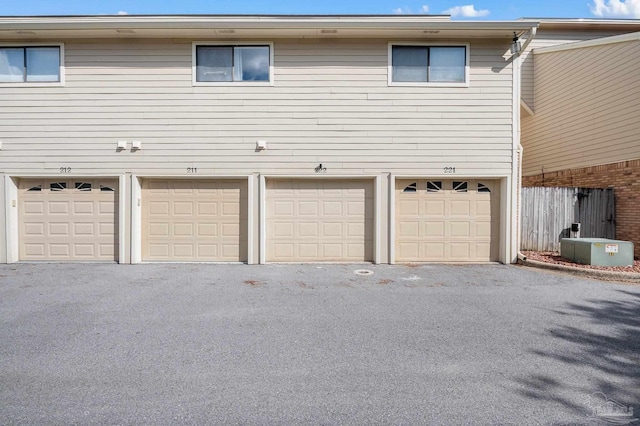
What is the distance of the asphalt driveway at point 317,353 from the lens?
2.80 m

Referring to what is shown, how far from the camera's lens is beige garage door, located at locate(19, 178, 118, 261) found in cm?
883

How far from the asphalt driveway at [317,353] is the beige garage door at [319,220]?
7.02 feet

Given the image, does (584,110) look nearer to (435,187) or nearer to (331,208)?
(435,187)

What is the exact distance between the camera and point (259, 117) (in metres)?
8.77

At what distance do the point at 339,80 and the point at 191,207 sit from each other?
4691 mm

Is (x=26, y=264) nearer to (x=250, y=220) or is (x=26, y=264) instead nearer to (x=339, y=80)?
(x=250, y=220)

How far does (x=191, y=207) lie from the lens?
29.1ft

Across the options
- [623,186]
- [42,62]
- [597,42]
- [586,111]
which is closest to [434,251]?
[623,186]

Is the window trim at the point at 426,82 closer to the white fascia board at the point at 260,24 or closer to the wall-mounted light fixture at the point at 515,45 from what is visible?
the white fascia board at the point at 260,24

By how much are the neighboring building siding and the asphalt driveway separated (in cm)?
325

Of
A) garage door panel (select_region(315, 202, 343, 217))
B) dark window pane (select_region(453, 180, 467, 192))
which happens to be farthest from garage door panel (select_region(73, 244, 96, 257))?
dark window pane (select_region(453, 180, 467, 192))

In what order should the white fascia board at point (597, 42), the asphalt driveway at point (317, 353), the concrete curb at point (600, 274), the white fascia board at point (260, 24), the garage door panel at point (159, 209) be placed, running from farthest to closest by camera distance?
the white fascia board at point (597, 42) < the garage door panel at point (159, 209) < the white fascia board at point (260, 24) < the concrete curb at point (600, 274) < the asphalt driveway at point (317, 353)

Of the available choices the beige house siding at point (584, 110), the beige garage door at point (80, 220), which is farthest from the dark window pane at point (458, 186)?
the beige garage door at point (80, 220)

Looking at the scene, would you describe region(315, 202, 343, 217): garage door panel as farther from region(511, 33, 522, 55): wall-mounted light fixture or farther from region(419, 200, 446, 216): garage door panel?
region(511, 33, 522, 55): wall-mounted light fixture
